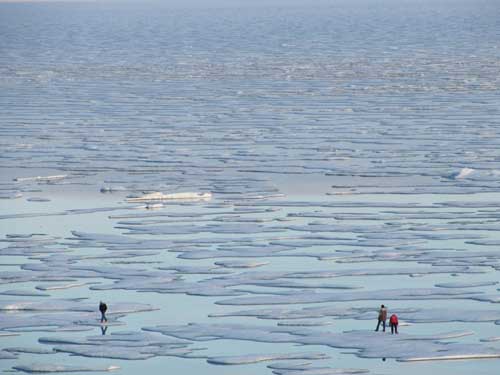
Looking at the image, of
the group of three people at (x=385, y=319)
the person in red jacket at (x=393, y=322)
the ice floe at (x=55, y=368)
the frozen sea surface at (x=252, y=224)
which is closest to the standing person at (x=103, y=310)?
the frozen sea surface at (x=252, y=224)

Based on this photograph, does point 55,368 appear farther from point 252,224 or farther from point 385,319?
point 252,224

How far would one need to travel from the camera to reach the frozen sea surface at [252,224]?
11.3 meters

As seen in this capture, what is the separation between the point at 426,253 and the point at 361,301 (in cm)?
198

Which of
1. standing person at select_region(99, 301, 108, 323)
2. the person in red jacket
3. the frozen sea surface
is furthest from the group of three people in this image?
standing person at select_region(99, 301, 108, 323)

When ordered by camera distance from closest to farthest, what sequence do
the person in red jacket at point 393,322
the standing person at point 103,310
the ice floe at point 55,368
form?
1. the ice floe at point 55,368
2. the person in red jacket at point 393,322
3. the standing person at point 103,310

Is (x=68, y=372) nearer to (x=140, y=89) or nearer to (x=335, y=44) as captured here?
(x=140, y=89)

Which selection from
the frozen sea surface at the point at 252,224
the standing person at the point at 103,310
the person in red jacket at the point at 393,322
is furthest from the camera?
the standing person at the point at 103,310

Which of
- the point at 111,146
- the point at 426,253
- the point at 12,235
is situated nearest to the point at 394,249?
the point at 426,253

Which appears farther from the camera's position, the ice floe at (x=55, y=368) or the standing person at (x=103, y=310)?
the standing person at (x=103, y=310)

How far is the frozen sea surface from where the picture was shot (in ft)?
37.2

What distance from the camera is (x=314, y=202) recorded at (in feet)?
56.7

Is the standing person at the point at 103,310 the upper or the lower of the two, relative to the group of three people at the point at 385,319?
upper

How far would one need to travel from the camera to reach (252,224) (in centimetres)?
1600

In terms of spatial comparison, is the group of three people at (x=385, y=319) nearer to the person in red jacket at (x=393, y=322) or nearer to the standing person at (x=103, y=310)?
the person in red jacket at (x=393, y=322)
